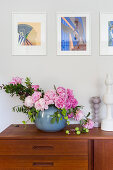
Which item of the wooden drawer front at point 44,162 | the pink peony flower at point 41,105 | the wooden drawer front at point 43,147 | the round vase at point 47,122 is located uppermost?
the pink peony flower at point 41,105

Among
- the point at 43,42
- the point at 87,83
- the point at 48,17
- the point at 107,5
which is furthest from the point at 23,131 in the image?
the point at 107,5

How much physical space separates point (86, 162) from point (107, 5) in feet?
4.86

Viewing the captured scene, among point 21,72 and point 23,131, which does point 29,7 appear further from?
point 23,131

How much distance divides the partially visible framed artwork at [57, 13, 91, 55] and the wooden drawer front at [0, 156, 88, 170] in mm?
974

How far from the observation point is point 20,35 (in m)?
1.67

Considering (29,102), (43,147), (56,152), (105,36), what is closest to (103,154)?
(56,152)

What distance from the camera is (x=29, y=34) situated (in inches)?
65.8

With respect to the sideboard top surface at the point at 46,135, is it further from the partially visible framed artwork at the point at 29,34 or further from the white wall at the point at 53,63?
the partially visible framed artwork at the point at 29,34

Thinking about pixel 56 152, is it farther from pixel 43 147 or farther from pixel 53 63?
pixel 53 63

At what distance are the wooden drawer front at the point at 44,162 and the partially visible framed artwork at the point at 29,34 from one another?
0.97 metres

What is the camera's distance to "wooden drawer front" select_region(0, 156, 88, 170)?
4.07 ft

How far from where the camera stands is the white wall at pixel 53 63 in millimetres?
1672

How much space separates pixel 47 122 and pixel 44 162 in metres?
0.30

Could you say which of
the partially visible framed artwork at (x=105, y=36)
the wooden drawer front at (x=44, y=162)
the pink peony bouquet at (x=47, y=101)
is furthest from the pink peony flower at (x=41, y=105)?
the partially visible framed artwork at (x=105, y=36)
